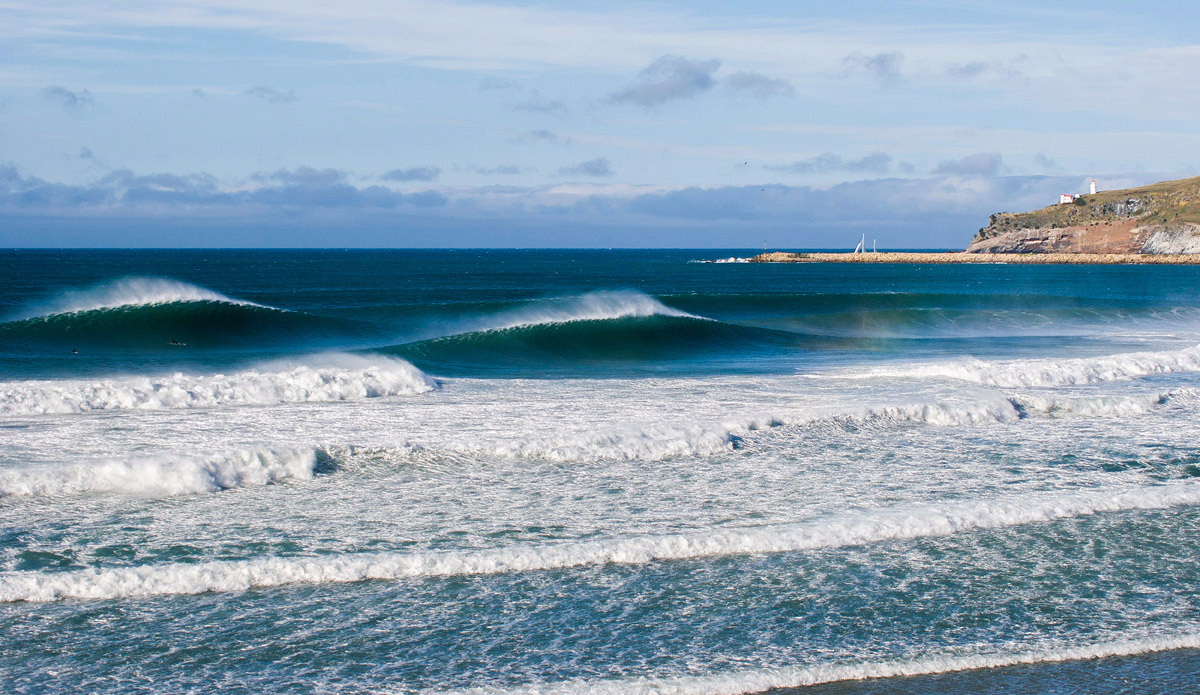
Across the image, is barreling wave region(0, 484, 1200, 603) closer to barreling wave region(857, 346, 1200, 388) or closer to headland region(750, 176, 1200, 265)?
barreling wave region(857, 346, 1200, 388)

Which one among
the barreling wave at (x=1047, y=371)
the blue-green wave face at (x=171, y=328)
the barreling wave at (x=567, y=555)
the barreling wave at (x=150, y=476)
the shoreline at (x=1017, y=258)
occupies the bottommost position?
the barreling wave at (x=567, y=555)

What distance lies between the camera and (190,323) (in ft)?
66.6

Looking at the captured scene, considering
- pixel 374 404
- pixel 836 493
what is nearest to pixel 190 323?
pixel 374 404

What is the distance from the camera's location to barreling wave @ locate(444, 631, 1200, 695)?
3.95 metres

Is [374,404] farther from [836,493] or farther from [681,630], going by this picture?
[681,630]

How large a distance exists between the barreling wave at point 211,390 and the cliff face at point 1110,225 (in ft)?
309

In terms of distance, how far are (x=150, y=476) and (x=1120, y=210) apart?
11150 cm

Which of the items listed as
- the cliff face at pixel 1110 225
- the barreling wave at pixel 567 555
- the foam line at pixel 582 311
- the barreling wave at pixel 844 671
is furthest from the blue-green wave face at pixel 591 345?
the cliff face at pixel 1110 225

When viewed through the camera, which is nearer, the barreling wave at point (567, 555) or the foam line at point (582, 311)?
the barreling wave at point (567, 555)

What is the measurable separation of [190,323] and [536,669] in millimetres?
18471

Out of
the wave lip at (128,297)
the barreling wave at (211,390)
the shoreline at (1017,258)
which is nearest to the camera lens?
the barreling wave at (211,390)

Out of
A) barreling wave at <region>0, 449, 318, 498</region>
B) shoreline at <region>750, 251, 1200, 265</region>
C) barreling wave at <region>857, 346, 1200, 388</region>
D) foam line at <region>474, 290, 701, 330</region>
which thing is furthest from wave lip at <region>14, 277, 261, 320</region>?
shoreline at <region>750, 251, 1200, 265</region>

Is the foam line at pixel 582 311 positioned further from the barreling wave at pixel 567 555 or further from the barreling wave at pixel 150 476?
the barreling wave at pixel 567 555

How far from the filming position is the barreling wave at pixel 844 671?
13.0 ft
